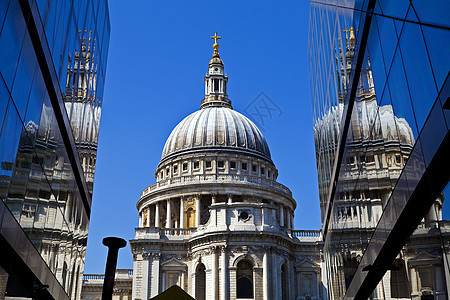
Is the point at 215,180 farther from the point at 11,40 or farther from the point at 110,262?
the point at 11,40

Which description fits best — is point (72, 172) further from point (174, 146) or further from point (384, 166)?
point (174, 146)

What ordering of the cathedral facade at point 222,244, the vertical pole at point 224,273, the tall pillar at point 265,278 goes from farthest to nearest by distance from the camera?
the cathedral facade at point 222,244 → the tall pillar at point 265,278 → the vertical pole at point 224,273

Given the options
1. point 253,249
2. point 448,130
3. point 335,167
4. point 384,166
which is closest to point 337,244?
point 335,167

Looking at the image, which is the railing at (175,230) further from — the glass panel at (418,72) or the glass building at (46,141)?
the glass panel at (418,72)

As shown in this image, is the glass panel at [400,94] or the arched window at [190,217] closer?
the glass panel at [400,94]

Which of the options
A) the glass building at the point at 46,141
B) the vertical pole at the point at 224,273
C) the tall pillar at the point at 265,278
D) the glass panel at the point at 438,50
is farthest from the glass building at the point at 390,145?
A: the vertical pole at the point at 224,273

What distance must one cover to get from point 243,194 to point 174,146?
1605 centimetres

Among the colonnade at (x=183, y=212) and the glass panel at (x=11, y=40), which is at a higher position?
the colonnade at (x=183, y=212)

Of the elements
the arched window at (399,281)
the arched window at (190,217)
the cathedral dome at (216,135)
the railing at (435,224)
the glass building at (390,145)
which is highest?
the cathedral dome at (216,135)

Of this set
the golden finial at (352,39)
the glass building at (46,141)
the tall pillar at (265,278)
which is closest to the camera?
the glass building at (46,141)

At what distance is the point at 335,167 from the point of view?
30.0m

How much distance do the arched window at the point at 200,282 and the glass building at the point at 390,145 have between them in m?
30.7

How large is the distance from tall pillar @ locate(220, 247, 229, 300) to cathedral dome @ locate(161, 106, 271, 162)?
85.5ft

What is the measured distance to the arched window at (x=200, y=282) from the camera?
60062 millimetres
